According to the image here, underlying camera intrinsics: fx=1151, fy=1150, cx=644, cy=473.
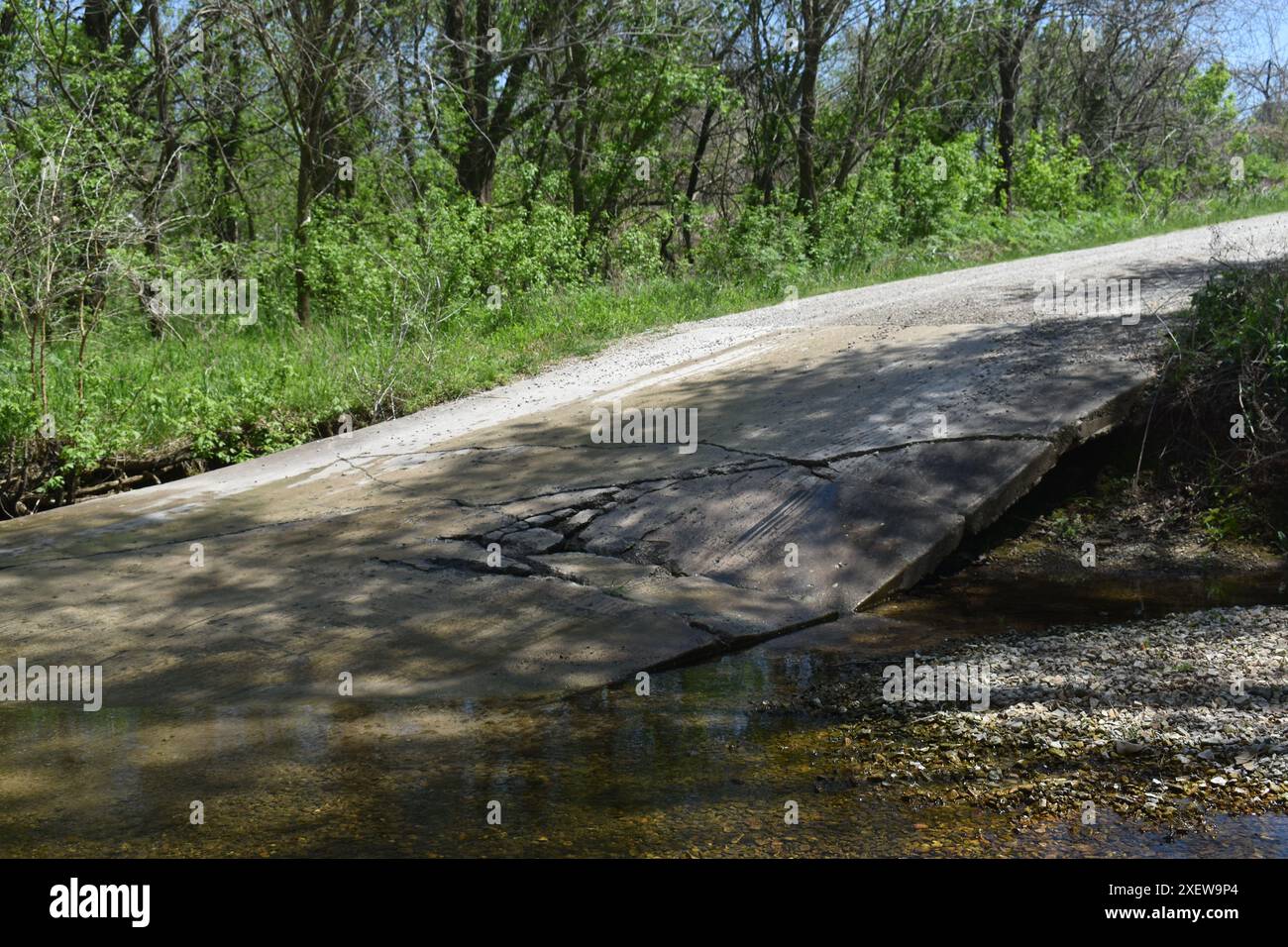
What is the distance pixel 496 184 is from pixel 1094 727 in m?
18.4

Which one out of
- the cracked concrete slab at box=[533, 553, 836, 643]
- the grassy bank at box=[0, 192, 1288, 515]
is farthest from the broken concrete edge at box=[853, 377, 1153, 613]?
the grassy bank at box=[0, 192, 1288, 515]

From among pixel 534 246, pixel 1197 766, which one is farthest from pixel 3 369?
pixel 1197 766

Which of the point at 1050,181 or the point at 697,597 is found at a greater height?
the point at 1050,181

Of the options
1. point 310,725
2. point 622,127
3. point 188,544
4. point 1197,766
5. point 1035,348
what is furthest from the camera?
point 622,127

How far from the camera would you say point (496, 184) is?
69.5 ft

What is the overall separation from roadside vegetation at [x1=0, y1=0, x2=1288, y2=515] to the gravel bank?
2.80 m

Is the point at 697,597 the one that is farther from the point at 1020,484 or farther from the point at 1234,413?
the point at 1234,413

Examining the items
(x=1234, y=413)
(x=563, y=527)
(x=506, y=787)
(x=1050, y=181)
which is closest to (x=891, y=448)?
(x=563, y=527)

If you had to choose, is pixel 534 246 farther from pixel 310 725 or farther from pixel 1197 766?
pixel 1197 766

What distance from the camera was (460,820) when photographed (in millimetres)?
3834

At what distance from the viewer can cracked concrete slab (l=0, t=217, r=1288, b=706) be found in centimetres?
550

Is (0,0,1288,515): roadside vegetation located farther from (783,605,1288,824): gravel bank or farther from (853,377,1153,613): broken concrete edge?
(783,605,1288,824): gravel bank

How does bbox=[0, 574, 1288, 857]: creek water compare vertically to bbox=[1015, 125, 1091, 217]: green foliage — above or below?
below

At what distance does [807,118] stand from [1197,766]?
15864mm
